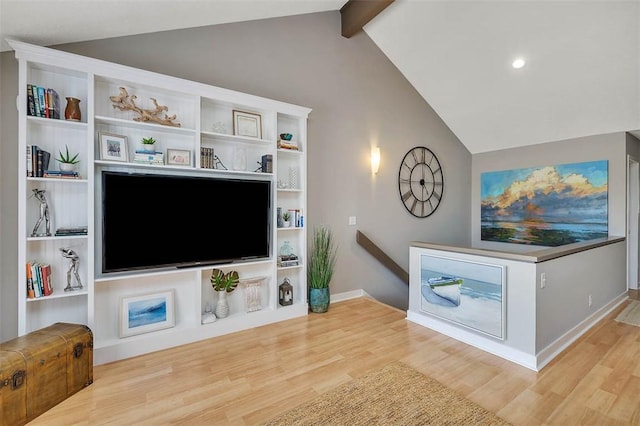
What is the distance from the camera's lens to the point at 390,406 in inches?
73.8

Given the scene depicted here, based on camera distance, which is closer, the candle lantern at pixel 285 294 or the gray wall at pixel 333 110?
the gray wall at pixel 333 110

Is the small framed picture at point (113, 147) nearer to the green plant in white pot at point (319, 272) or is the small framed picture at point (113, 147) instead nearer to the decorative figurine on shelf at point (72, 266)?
the decorative figurine on shelf at point (72, 266)

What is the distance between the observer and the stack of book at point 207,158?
109 inches

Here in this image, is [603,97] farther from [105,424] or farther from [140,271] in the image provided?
[105,424]

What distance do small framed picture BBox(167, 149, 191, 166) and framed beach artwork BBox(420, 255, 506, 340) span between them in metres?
2.57

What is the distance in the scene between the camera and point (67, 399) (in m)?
1.92

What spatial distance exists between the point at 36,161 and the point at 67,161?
181 mm

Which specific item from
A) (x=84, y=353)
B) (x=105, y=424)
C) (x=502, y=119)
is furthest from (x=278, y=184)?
(x=502, y=119)

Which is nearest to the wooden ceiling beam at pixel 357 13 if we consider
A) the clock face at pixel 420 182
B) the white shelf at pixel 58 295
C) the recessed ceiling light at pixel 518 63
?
the recessed ceiling light at pixel 518 63

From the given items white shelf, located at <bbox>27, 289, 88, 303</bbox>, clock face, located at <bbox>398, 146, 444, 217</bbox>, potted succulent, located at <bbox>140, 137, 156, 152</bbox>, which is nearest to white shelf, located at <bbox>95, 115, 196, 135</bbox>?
potted succulent, located at <bbox>140, 137, 156, 152</bbox>

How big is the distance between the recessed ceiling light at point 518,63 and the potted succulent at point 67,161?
495 cm

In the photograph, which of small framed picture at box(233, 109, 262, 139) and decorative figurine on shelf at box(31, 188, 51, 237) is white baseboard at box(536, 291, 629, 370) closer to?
small framed picture at box(233, 109, 262, 139)

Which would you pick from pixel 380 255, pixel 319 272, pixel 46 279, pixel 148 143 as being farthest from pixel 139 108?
pixel 380 255

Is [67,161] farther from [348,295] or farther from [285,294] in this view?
[348,295]
